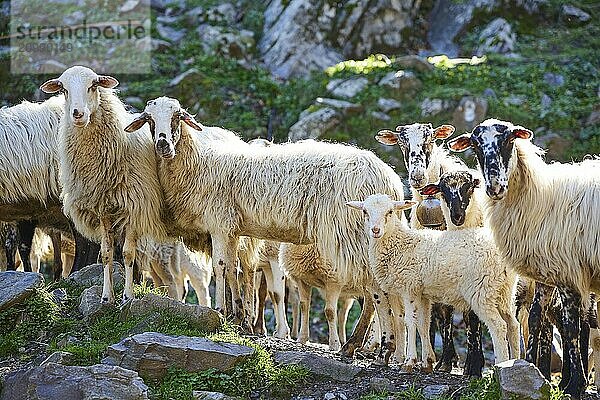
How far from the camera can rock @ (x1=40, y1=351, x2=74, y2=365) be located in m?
6.63

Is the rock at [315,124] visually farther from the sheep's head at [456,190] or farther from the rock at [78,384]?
the rock at [78,384]

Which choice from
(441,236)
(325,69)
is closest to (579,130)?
(325,69)

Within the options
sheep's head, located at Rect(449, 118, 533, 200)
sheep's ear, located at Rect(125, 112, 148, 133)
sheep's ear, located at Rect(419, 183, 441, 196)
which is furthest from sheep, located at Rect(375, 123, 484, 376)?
sheep's ear, located at Rect(125, 112, 148, 133)

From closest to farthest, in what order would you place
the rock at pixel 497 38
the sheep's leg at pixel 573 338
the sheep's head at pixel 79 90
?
1. the sheep's leg at pixel 573 338
2. the sheep's head at pixel 79 90
3. the rock at pixel 497 38

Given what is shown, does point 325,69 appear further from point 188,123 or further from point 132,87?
point 188,123

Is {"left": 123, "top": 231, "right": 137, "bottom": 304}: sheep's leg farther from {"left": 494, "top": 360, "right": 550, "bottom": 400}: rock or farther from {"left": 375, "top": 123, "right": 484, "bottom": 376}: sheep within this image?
{"left": 494, "top": 360, "right": 550, "bottom": 400}: rock

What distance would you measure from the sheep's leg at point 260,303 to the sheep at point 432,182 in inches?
104

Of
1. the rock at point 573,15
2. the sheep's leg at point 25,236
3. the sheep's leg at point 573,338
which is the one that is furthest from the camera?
the rock at point 573,15

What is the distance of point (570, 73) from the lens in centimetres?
1834

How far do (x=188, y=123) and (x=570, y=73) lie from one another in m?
11.7

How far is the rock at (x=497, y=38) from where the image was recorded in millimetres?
19922

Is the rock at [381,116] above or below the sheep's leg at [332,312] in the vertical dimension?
above

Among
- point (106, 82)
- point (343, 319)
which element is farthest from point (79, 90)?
point (343, 319)

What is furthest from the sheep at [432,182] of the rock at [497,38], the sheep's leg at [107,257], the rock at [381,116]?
the rock at [497,38]
